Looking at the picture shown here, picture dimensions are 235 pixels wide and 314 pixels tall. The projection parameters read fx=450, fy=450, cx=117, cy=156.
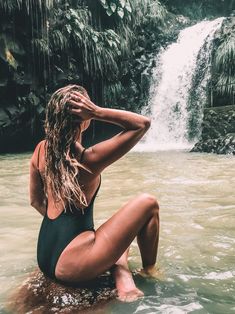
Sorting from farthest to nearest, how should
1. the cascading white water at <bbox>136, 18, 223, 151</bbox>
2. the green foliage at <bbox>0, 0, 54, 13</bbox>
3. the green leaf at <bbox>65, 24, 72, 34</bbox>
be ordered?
the cascading white water at <bbox>136, 18, 223, 151</bbox>, the green leaf at <bbox>65, 24, 72, 34</bbox>, the green foliage at <bbox>0, 0, 54, 13</bbox>

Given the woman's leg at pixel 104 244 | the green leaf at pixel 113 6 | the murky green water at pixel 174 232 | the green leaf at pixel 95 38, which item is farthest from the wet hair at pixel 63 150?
the green leaf at pixel 113 6

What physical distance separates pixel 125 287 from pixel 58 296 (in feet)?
1.23

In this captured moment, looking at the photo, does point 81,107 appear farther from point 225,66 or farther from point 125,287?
point 225,66

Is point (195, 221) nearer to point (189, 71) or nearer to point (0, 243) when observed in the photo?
point (0, 243)

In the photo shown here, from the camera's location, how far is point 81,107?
2451mm

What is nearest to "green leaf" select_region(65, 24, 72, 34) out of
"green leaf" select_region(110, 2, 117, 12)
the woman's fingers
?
"green leaf" select_region(110, 2, 117, 12)

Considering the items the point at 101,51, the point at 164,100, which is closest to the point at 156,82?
the point at 164,100

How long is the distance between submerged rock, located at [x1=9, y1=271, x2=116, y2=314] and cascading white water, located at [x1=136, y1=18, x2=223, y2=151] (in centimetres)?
1163

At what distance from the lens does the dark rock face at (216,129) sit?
11081mm

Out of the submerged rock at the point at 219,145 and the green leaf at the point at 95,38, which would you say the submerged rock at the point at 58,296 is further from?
the green leaf at the point at 95,38

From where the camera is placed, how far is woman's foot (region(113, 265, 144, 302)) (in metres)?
2.48

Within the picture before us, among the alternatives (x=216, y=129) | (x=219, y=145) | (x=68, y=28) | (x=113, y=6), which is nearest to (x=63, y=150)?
(x=219, y=145)

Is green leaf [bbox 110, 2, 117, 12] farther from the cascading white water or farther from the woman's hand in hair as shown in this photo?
the woman's hand in hair

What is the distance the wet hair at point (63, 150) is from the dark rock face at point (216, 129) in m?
8.74
